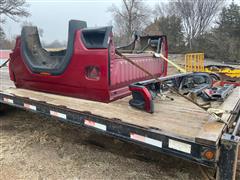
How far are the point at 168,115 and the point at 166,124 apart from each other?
31cm

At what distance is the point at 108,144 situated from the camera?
143 inches

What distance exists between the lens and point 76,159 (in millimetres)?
3209

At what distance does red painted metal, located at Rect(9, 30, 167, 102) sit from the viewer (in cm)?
307

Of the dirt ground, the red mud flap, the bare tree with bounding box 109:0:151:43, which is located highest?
the bare tree with bounding box 109:0:151:43

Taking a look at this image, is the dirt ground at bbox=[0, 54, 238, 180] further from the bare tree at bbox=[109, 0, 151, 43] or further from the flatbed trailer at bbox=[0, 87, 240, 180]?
the bare tree at bbox=[109, 0, 151, 43]

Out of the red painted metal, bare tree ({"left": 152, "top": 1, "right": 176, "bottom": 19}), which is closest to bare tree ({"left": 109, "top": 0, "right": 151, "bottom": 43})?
bare tree ({"left": 152, "top": 1, "right": 176, "bottom": 19})

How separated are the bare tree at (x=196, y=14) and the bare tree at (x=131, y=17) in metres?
4.16

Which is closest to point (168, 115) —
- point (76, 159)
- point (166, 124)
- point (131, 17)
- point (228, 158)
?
point (166, 124)

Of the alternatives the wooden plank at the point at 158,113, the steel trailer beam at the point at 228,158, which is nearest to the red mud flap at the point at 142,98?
the wooden plank at the point at 158,113

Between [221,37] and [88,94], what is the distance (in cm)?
2293

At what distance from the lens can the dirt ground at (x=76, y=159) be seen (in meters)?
2.87

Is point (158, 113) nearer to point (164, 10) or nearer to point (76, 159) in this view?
point (76, 159)

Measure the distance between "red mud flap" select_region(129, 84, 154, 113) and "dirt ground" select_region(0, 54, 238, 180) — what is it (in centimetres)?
74

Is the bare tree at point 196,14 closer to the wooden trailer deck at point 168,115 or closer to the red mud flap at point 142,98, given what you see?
the wooden trailer deck at point 168,115
